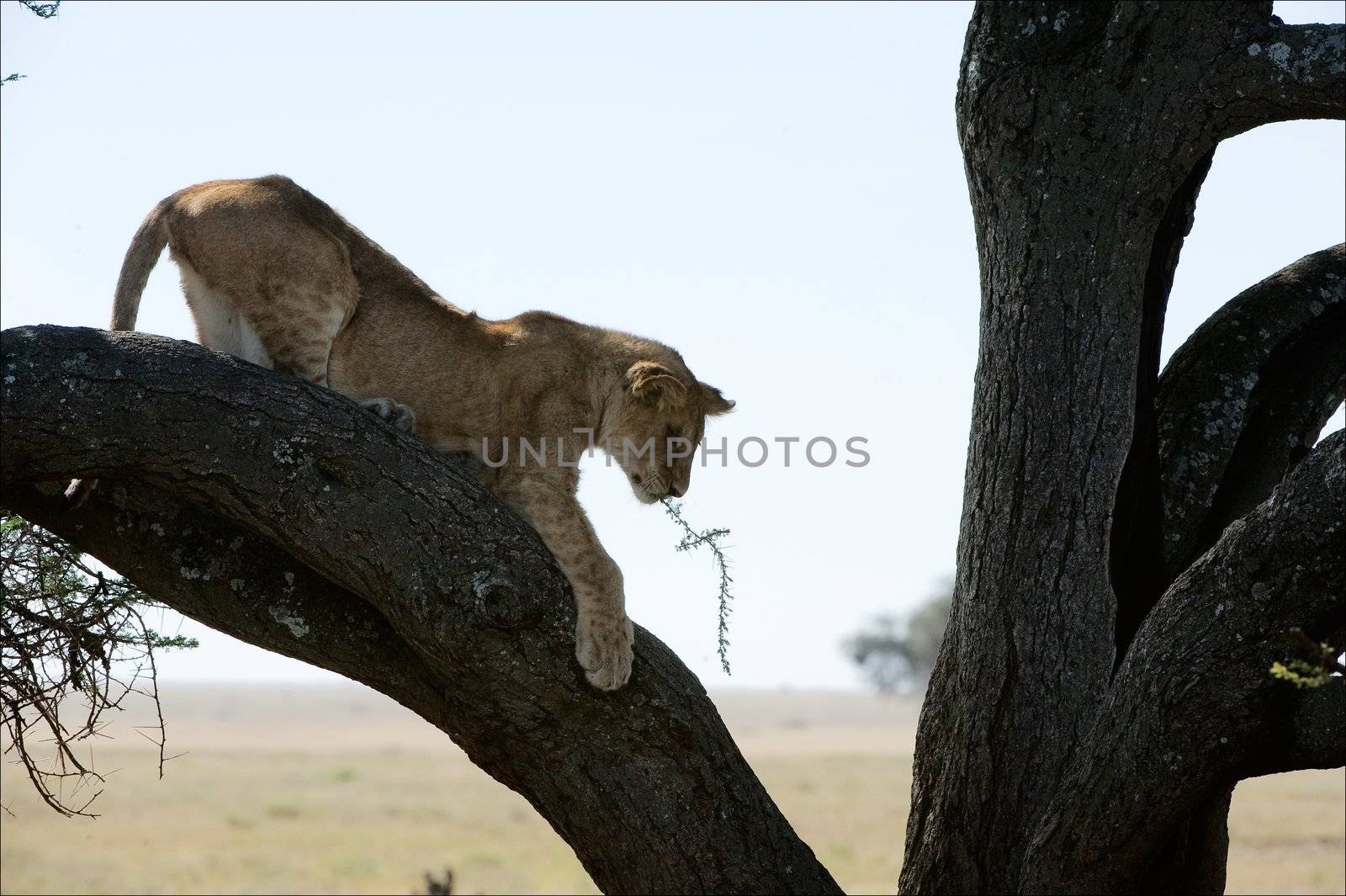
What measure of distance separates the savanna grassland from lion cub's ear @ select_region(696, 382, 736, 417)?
2.51 metres

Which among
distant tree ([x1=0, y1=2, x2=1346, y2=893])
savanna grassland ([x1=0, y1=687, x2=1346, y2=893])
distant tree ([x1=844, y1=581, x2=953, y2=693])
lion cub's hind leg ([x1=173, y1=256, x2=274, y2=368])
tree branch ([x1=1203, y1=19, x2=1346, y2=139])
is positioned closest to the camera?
distant tree ([x1=0, y1=2, x2=1346, y2=893])

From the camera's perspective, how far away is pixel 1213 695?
360 cm

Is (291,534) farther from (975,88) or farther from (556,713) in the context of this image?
(975,88)

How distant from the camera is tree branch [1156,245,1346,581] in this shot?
16.6 ft

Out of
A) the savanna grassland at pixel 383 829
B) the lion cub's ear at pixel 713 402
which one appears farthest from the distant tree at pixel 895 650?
the lion cub's ear at pixel 713 402

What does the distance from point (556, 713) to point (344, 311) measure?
1.95 meters

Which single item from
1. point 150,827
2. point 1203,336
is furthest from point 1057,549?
point 150,827

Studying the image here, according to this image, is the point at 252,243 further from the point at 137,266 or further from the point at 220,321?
the point at 137,266

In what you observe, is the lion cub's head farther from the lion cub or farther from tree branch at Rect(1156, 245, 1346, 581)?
tree branch at Rect(1156, 245, 1346, 581)

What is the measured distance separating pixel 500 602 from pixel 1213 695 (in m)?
1.97

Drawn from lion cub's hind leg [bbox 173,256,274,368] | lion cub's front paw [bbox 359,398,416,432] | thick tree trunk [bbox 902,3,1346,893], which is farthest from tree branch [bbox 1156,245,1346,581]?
lion cub's hind leg [bbox 173,256,274,368]

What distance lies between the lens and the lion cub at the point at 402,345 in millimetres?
4957

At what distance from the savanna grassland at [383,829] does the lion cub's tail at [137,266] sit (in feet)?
5.19

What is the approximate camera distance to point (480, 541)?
3963 mm
